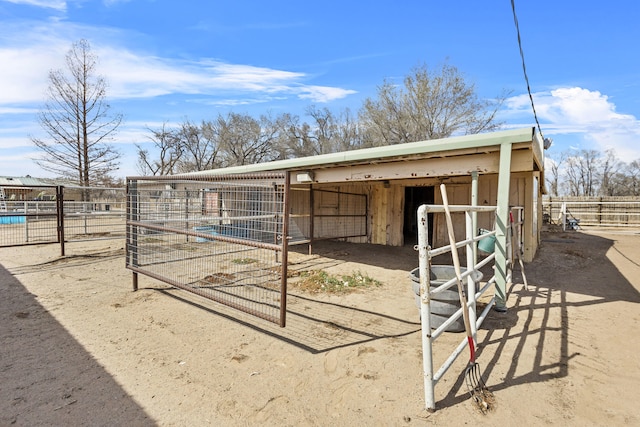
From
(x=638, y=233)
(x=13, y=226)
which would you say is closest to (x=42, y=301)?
(x=13, y=226)

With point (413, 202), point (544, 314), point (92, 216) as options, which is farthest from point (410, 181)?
point (92, 216)

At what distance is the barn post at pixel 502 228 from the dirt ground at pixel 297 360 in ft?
1.01

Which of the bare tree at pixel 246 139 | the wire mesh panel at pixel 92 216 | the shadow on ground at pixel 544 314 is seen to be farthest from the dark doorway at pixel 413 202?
the bare tree at pixel 246 139

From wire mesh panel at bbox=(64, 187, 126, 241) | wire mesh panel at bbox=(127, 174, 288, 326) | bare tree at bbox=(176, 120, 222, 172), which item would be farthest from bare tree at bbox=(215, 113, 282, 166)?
wire mesh panel at bbox=(127, 174, 288, 326)

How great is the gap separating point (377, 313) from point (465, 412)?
6.23ft

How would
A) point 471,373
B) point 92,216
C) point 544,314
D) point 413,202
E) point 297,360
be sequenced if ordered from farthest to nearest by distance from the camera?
point 413,202 → point 92,216 → point 544,314 → point 297,360 → point 471,373

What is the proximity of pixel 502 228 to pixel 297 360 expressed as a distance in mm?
2860

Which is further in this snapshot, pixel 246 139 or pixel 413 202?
pixel 246 139

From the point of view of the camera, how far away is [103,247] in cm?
831

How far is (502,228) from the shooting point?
3836mm

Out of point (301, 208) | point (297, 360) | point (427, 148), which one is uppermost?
point (427, 148)

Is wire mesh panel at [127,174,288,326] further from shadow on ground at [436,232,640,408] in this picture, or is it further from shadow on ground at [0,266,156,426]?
shadow on ground at [436,232,640,408]

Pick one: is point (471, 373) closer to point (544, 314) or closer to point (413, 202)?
point (544, 314)

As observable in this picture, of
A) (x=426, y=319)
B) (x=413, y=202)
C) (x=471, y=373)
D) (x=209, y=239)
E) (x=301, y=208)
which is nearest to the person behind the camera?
(x=426, y=319)
